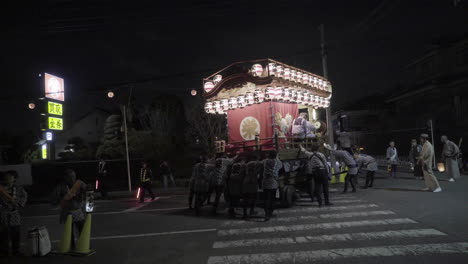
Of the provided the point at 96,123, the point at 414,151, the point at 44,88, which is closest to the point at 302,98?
the point at 414,151

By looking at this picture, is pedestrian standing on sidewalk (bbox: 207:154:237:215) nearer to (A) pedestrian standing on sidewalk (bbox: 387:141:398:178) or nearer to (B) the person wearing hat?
(B) the person wearing hat

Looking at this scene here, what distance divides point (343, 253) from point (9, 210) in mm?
6788

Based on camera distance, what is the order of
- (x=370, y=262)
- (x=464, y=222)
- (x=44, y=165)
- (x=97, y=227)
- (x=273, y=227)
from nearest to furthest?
(x=370, y=262) → (x=464, y=222) → (x=273, y=227) → (x=97, y=227) → (x=44, y=165)

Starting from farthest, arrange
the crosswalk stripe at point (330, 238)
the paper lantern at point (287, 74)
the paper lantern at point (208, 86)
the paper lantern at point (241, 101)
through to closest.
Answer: the paper lantern at point (208, 86) < the paper lantern at point (241, 101) < the paper lantern at point (287, 74) < the crosswalk stripe at point (330, 238)

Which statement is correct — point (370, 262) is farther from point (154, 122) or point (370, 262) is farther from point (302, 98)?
point (154, 122)

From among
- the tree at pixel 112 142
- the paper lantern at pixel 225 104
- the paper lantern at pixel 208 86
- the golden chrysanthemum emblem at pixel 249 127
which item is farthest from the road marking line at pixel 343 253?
the tree at pixel 112 142

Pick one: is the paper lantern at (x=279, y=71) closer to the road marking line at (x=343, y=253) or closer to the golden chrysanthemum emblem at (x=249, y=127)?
the golden chrysanthemum emblem at (x=249, y=127)

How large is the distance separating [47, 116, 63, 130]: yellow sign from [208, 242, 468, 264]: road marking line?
52.6 feet

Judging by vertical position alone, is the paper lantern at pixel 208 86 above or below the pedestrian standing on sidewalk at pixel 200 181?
above

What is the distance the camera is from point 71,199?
245 inches

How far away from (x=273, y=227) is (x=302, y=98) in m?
6.51

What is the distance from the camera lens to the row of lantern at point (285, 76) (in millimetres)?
11117

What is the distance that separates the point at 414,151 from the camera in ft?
52.2

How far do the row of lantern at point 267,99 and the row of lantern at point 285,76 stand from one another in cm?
48
